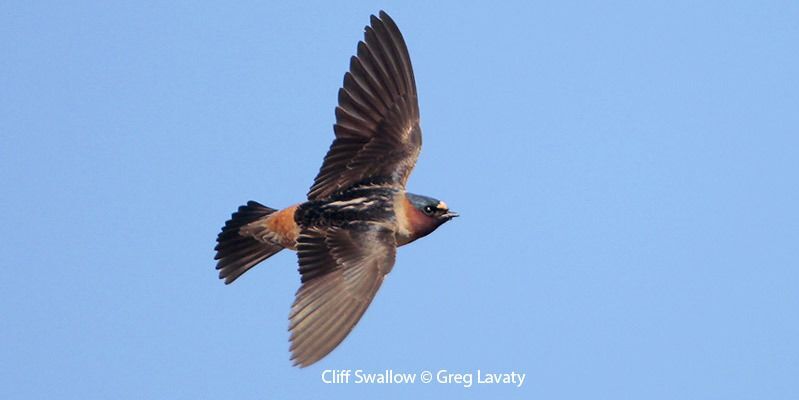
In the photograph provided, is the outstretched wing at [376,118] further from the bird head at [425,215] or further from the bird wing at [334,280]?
the bird wing at [334,280]

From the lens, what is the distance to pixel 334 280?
823 centimetres

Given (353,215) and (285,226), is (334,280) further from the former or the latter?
(285,226)

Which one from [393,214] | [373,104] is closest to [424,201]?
[393,214]

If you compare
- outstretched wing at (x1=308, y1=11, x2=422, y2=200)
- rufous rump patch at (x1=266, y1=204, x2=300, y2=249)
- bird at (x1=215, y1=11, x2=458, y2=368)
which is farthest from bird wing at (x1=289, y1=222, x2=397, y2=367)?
outstretched wing at (x1=308, y1=11, x2=422, y2=200)

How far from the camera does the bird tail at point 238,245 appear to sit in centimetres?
904

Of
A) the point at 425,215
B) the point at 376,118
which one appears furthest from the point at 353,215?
the point at 376,118

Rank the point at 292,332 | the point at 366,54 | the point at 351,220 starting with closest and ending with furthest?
the point at 292,332 → the point at 351,220 → the point at 366,54

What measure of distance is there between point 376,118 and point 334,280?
137 cm

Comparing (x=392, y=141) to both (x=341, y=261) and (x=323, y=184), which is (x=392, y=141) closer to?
(x=323, y=184)

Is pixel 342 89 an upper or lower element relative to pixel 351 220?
upper

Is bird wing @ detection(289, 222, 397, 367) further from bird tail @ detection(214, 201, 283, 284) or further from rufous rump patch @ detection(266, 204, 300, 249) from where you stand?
bird tail @ detection(214, 201, 283, 284)

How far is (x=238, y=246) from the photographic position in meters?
9.06

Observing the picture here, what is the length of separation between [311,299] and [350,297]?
0.73ft

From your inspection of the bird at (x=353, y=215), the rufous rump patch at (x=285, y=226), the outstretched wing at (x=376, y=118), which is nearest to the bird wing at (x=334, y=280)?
the bird at (x=353, y=215)
